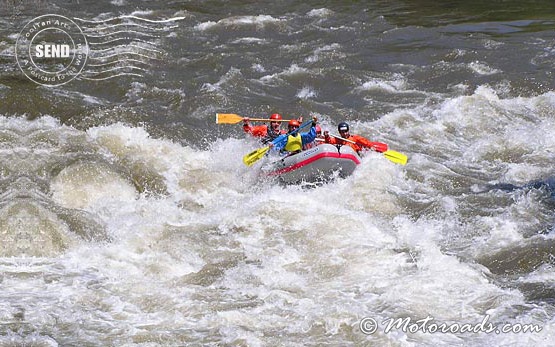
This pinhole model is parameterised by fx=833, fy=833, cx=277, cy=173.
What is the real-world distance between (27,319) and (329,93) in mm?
9364

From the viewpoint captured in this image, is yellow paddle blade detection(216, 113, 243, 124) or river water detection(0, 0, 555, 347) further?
yellow paddle blade detection(216, 113, 243, 124)

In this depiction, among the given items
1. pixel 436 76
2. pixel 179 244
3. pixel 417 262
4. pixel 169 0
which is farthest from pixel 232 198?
pixel 169 0

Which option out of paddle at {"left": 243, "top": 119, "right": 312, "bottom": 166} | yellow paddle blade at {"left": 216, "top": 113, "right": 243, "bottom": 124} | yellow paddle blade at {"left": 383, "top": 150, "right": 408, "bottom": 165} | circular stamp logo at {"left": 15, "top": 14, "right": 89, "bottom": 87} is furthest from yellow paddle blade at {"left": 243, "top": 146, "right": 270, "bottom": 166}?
circular stamp logo at {"left": 15, "top": 14, "right": 89, "bottom": 87}

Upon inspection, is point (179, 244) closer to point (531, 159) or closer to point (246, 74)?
point (531, 159)

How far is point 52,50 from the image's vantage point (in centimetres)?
1842

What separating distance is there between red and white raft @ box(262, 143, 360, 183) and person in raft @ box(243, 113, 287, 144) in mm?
1041

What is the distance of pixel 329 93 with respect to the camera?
16.6 m

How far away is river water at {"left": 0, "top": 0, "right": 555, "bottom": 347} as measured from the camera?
28.9 feet

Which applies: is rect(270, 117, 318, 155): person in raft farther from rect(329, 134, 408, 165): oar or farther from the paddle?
rect(329, 134, 408, 165): oar

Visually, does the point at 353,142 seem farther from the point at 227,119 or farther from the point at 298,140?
the point at 227,119

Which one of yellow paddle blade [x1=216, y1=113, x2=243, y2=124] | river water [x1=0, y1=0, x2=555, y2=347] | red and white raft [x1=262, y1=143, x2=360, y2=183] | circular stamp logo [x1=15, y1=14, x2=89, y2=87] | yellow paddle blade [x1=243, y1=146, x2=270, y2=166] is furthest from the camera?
circular stamp logo [x1=15, y1=14, x2=89, y2=87]

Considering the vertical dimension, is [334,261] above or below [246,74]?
below

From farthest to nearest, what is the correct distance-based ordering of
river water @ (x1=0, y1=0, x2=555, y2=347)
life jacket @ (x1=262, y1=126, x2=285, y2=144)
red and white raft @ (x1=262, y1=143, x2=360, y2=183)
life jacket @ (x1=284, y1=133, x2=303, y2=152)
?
1. life jacket @ (x1=262, y1=126, x2=285, y2=144)
2. life jacket @ (x1=284, y1=133, x2=303, y2=152)
3. red and white raft @ (x1=262, y1=143, x2=360, y2=183)
4. river water @ (x1=0, y1=0, x2=555, y2=347)

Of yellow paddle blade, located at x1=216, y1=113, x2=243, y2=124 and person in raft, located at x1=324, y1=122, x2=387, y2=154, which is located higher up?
yellow paddle blade, located at x1=216, y1=113, x2=243, y2=124
